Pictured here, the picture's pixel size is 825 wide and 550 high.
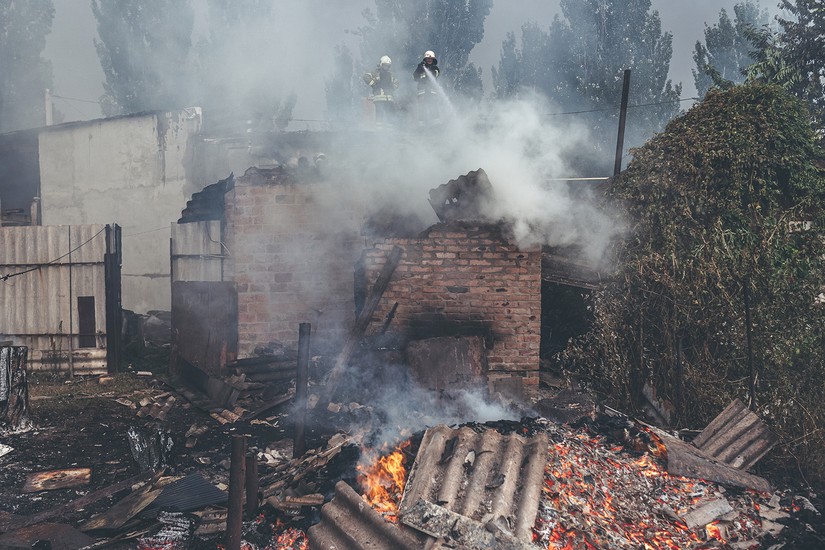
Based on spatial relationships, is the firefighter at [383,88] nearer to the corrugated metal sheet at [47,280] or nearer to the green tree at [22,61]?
the corrugated metal sheet at [47,280]

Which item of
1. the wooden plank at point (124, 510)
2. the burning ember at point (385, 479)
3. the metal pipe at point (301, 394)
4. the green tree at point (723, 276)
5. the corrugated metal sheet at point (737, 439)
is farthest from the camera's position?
the green tree at point (723, 276)

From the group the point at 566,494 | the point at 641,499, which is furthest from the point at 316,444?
the point at 641,499

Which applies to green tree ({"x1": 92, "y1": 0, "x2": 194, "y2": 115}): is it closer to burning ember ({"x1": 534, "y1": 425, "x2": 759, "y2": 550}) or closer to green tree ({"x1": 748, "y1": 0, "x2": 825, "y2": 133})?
green tree ({"x1": 748, "y1": 0, "x2": 825, "y2": 133})

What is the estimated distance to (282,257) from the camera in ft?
30.6

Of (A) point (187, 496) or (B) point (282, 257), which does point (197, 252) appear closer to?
(B) point (282, 257)

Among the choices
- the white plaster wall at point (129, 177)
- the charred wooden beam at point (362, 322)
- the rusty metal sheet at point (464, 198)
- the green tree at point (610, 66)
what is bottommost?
the charred wooden beam at point (362, 322)

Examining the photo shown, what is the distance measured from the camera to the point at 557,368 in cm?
A: 855

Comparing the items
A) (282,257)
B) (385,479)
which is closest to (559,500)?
(385,479)

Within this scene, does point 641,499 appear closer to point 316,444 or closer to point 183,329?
point 316,444

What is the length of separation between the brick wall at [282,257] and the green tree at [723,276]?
3.76 metres

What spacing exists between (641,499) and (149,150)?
55.1 ft

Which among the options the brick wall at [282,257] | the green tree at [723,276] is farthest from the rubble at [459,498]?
the brick wall at [282,257]

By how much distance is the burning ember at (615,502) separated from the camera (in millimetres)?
4422

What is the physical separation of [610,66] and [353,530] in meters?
32.4
